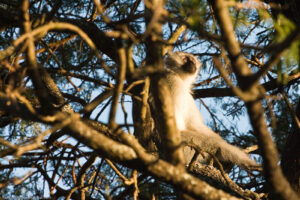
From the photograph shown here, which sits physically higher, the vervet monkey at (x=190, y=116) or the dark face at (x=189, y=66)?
the dark face at (x=189, y=66)

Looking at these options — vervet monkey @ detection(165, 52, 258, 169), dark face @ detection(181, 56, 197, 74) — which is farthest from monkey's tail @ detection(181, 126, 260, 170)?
dark face @ detection(181, 56, 197, 74)

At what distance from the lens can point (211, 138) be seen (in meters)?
4.89

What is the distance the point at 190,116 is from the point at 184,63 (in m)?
0.80

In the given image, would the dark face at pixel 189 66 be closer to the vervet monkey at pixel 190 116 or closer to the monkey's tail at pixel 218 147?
the vervet monkey at pixel 190 116

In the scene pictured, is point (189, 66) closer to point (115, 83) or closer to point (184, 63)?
point (184, 63)

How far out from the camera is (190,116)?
5391mm

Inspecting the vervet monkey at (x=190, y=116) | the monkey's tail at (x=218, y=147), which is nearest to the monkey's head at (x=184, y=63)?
the vervet monkey at (x=190, y=116)

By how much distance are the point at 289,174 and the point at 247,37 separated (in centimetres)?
162

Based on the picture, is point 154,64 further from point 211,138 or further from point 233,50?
point 211,138

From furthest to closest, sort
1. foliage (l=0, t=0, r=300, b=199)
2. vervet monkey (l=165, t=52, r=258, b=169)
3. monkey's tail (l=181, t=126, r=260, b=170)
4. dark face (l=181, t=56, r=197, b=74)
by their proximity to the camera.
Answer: dark face (l=181, t=56, r=197, b=74)
vervet monkey (l=165, t=52, r=258, b=169)
monkey's tail (l=181, t=126, r=260, b=170)
foliage (l=0, t=0, r=300, b=199)

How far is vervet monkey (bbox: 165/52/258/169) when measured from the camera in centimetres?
457

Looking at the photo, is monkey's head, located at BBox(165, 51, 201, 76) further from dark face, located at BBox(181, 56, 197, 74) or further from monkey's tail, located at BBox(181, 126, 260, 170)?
monkey's tail, located at BBox(181, 126, 260, 170)

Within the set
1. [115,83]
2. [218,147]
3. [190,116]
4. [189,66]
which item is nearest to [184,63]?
[189,66]

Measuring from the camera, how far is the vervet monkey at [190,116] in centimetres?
457
